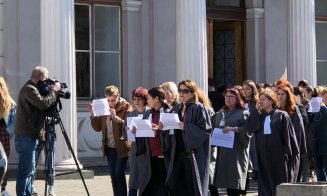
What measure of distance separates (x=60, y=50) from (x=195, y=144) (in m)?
5.79

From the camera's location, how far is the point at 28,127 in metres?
14.4

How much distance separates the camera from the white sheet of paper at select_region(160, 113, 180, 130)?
13422 millimetres

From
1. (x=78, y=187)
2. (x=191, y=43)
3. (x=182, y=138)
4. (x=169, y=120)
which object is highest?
(x=191, y=43)

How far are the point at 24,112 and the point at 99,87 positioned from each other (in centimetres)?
767

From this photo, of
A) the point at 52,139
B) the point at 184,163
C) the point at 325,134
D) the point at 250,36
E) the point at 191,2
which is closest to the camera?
the point at 184,163

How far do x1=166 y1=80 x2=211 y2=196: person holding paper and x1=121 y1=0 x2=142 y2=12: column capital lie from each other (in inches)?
337

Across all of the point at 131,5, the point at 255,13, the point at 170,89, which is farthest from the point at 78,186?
the point at 255,13

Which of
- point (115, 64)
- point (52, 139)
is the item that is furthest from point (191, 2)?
point (52, 139)

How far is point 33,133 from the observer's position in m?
14.4

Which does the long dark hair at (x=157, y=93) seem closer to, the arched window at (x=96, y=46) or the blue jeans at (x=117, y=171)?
the blue jeans at (x=117, y=171)

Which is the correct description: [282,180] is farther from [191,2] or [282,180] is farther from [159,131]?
[191,2]

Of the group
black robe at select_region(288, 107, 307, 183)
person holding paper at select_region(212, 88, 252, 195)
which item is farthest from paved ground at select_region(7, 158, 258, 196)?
black robe at select_region(288, 107, 307, 183)

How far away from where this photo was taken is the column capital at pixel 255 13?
80.3 feet

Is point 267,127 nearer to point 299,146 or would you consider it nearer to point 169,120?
point 299,146
